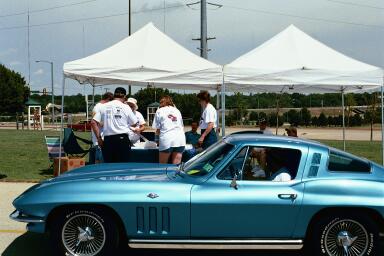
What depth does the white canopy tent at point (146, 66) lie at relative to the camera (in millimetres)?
9719

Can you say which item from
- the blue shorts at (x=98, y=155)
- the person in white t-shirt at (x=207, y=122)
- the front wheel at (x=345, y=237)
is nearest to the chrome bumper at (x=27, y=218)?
the front wheel at (x=345, y=237)

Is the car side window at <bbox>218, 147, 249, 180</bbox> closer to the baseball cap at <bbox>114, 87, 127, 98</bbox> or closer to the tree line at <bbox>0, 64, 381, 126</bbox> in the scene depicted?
the baseball cap at <bbox>114, 87, 127, 98</bbox>

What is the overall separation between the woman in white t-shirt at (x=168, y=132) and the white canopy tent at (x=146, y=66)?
53.4 inches

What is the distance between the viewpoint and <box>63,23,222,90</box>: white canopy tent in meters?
9.72

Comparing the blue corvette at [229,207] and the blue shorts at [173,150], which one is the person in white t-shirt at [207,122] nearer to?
the blue shorts at [173,150]

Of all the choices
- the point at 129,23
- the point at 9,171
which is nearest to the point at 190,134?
the point at 9,171

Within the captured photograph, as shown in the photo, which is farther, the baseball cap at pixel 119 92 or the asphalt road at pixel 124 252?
the baseball cap at pixel 119 92

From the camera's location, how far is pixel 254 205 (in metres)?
4.67

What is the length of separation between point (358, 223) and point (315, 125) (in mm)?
50147

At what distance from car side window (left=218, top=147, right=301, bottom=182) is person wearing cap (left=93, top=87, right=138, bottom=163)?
3581mm

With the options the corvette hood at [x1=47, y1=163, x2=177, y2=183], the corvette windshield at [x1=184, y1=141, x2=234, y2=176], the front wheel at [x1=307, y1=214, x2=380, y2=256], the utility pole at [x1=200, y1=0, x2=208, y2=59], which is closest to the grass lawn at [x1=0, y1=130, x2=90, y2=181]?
the corvette hood at [x1=47, y1=163, x2=177, y2=183]

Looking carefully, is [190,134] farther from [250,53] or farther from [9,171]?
[9,171]

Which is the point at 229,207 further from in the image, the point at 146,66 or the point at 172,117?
the point at 146,66

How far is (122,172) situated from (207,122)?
15.3 feet
